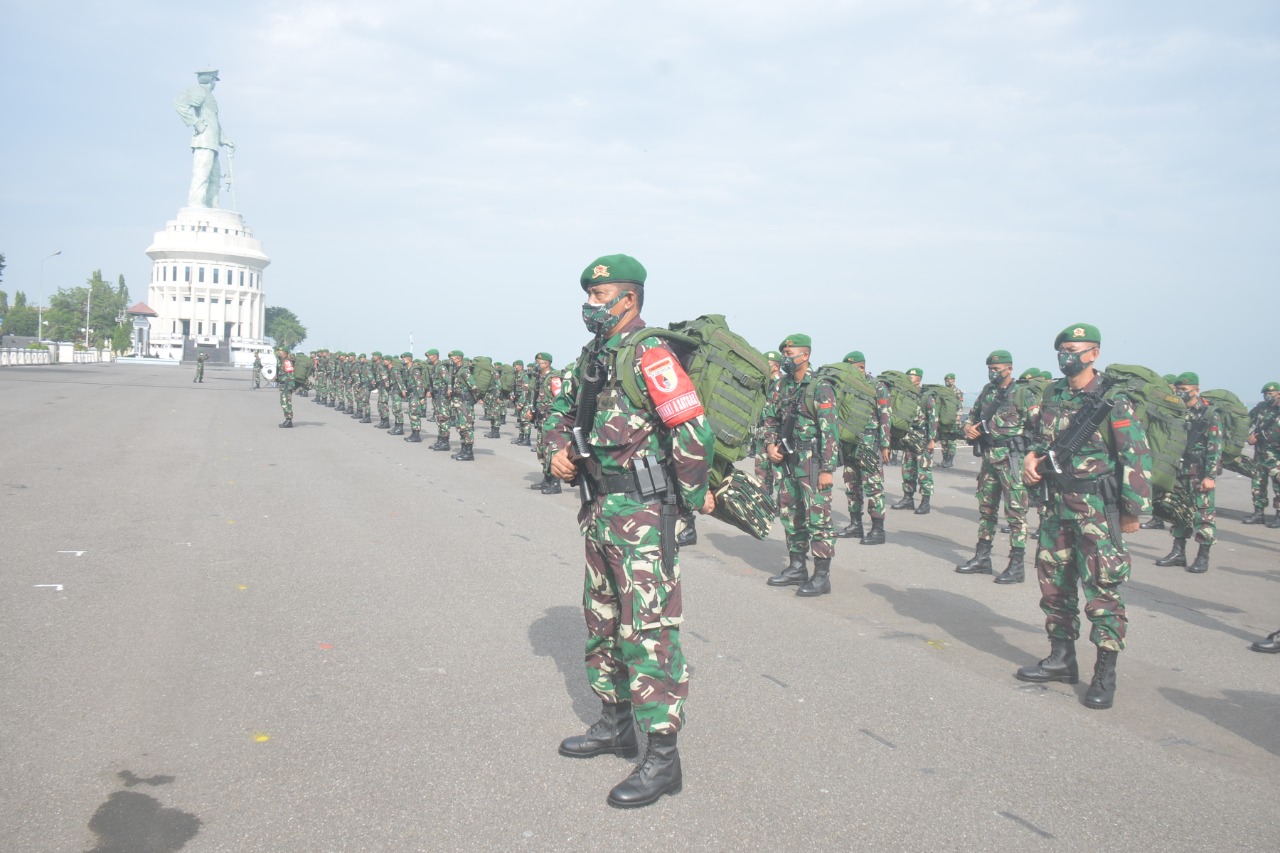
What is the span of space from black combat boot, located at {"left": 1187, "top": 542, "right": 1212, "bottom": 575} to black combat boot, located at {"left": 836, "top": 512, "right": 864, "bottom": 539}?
3.57 m

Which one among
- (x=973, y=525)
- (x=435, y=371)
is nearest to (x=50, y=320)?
(x=435, y=371)

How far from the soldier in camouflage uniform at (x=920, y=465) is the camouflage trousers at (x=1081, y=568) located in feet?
23.8

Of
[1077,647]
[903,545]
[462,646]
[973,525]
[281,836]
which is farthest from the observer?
[973,525]

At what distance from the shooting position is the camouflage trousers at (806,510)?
7.49 m

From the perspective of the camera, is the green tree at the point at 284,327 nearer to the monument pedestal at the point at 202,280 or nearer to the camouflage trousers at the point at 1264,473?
the monument pedestal at the point at 202,280

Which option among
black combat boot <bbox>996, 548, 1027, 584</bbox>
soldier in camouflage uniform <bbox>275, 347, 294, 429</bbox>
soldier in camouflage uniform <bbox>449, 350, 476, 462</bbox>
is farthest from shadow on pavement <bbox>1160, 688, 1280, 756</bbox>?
soldier in camouflage uniform <bbox>275, 347, 294, 429</bbox>

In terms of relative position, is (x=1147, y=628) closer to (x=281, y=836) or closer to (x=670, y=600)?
(x=670, y=600)

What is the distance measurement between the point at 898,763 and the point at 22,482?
1065cm

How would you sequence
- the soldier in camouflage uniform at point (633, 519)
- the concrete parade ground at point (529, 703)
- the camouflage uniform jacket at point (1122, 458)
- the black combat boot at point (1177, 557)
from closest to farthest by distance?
1. the concrete parade ground at point (529, 703)
2. the soldier in camouflage uniform at point (633, 519)
3. the camouflage uniform jacket at point (1122, 458)
4. the black combat boot at point (1177, 557)

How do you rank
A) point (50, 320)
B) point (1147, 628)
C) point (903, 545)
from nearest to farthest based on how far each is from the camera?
point (1147, 628), point (903, 545), point (50, 320)

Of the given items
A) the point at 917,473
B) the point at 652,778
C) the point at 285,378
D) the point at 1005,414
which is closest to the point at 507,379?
the point at 285,378

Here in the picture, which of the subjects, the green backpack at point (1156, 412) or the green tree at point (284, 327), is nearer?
the green backpack at point (1156, 412)

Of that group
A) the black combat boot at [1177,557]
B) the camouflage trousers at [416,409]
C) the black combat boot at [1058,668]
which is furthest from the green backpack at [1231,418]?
the camouflage trousers at [416,409]

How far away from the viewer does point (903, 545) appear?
10.3 m
